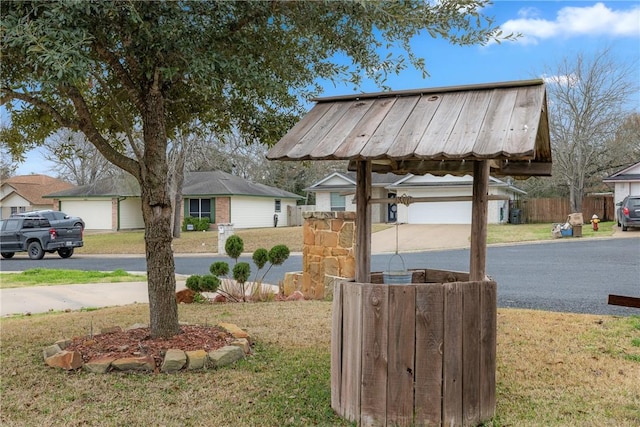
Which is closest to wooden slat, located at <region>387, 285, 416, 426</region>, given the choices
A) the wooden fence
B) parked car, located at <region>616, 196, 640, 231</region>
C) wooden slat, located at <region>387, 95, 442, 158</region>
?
wooden slat, located at <region>387, 95, 442, 158</region>

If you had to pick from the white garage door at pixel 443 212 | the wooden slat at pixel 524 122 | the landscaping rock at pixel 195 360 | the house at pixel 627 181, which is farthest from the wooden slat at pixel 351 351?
the house at pixel 627 181

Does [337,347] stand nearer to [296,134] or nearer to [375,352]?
[375,352]

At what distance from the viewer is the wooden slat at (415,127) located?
3.27 metres

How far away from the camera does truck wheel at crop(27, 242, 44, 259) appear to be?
1827 centimetres

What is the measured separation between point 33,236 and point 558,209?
27112 millimetres

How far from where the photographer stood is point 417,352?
131 inches

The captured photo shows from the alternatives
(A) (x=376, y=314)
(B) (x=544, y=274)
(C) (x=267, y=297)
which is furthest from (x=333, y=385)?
(B) (x=544, y=274)

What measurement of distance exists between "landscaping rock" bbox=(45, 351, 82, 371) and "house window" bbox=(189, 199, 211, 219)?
2491 centimetres

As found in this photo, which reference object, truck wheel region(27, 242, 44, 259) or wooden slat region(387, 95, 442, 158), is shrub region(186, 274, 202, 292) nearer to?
wooden slat region(387, 95, 442, 158)

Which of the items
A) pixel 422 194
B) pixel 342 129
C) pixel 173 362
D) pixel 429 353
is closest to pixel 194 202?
pixel 422 194

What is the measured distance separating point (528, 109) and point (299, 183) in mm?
38010

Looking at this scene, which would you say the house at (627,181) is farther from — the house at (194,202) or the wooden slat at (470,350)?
the wooden slat at (470,350)

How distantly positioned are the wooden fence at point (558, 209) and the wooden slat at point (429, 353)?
29810 millimetres

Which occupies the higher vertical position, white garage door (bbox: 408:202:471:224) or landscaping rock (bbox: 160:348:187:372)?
white garage door (bbox: 408:202:471:224)
